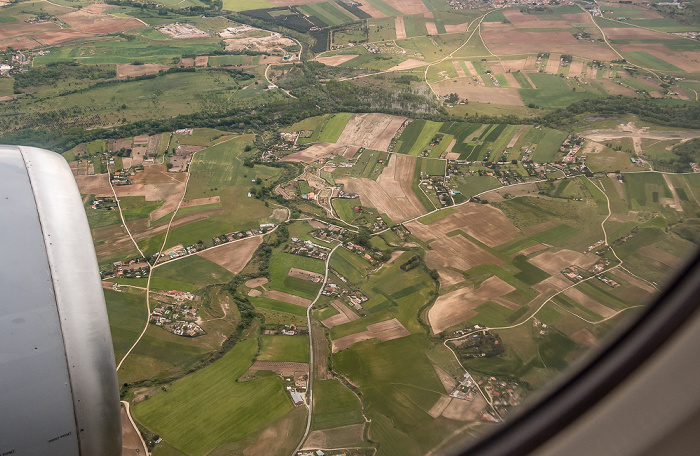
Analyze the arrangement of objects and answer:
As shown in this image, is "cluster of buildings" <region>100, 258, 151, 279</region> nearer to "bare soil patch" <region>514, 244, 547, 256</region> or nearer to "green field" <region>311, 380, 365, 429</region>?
"green field" <region>311, 380, 365, 429</region>

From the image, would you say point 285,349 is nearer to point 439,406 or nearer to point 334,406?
point 334,406

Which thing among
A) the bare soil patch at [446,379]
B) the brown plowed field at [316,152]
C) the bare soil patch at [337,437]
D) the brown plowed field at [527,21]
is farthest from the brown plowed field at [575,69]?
the bare soil patch at [337,437]

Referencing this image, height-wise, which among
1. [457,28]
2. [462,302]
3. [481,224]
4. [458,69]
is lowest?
[462,302]

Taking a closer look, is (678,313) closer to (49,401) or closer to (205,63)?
(49,401)

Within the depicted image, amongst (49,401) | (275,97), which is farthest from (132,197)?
(49,401)

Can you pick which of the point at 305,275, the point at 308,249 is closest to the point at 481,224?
the point at 308,249

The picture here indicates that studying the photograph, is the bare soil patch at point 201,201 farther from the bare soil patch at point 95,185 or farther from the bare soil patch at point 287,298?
the bare soil patch at point 287,298
